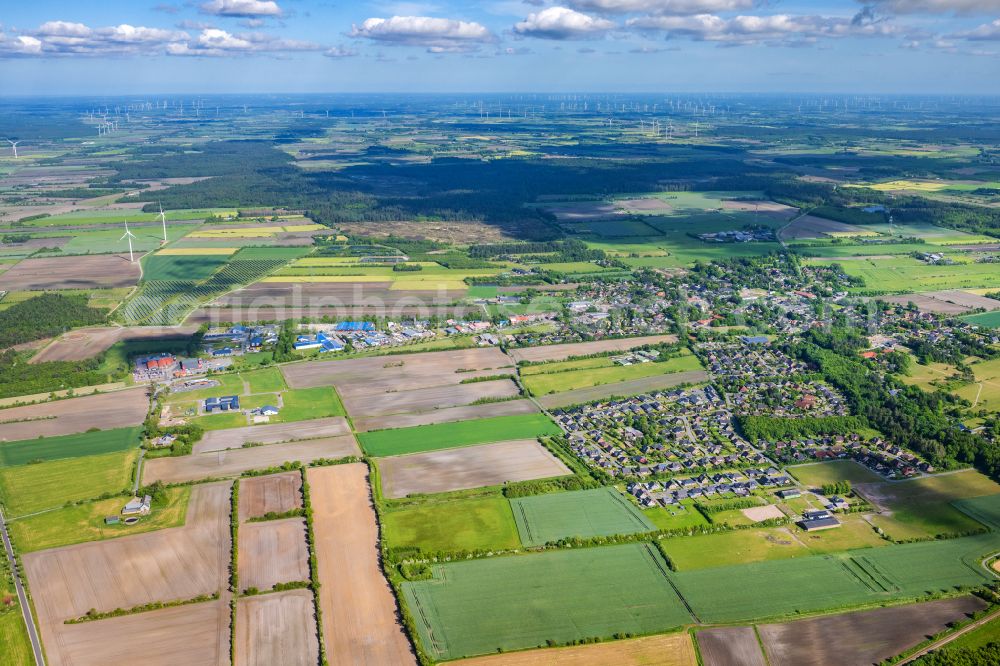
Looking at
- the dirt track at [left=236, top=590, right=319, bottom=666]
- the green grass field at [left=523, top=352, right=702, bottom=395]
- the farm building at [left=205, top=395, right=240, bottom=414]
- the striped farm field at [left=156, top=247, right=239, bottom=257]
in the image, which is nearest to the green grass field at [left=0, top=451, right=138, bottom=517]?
the farm building at [left=205, top=395, right=240, bottom=414]

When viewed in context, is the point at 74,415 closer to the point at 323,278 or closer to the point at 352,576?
the point at 352,576

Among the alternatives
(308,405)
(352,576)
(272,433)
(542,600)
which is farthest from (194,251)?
(542,600)

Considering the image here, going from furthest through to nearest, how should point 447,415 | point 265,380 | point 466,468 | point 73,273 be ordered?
point 73,273 < point 265,380 < point 447,415 < point 466,468

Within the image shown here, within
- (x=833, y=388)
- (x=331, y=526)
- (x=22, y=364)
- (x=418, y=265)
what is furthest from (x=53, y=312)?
(x=833, y=388)

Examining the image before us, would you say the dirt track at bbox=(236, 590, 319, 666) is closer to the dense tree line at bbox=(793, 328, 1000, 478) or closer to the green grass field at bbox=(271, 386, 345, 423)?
the green grass field at bbox=(271, 386, 345, 423)

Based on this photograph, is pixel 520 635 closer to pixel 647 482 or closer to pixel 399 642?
pixel 399 642

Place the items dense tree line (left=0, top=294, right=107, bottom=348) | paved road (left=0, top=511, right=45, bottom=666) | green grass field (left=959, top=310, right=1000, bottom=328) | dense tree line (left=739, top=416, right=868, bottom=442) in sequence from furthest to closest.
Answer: green grass field (left=959, top=310, right=1000, bottom=328), dense tree line (left=0, top=294, right=107, bottom=348), dense tree line (left=739, top=416, right=868, bottom=442), paved road (left=0, top=511, right=45, bottom=666)
